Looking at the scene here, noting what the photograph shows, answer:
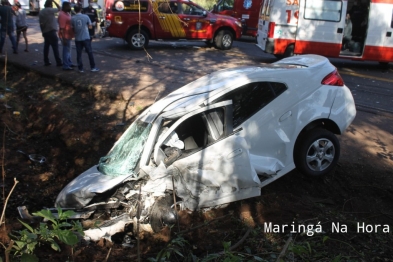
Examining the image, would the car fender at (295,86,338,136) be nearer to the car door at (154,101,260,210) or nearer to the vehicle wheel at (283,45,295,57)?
the car door at (154,101,260,210)

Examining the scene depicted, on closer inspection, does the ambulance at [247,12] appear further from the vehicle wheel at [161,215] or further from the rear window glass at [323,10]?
the vehicle wheel at [161,215]

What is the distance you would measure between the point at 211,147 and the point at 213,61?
9260 millimetres

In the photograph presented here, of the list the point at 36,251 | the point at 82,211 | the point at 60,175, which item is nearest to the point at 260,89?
the point at 82,211

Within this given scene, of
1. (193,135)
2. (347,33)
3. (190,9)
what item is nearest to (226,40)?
(190,9)

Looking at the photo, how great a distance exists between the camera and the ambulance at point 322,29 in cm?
1284

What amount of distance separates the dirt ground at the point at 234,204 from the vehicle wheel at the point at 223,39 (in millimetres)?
7774

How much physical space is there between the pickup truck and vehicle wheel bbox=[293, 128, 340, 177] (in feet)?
33.3

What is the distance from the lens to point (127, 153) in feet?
17.7

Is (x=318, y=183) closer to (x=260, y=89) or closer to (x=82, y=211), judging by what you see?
(x=260, y=89)

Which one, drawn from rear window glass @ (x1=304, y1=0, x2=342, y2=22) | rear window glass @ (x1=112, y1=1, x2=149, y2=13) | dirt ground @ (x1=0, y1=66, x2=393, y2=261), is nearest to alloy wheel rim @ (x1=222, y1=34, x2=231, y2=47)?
rear window glass @ (x1=112, y1=1, x2=149, y2=13)

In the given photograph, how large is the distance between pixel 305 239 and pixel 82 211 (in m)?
2.56

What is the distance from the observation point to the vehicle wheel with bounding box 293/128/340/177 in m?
5.80

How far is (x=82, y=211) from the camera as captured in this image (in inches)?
206

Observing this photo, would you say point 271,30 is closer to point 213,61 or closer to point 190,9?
point 213,61
